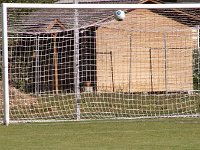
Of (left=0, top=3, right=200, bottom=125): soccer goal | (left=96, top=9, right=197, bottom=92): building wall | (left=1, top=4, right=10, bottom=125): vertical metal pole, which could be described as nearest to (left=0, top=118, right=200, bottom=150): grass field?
(left=1, top=4, right=10, bottom=125): vertical metal pole

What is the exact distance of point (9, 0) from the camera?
34.0 metres

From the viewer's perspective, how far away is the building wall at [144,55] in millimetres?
23344

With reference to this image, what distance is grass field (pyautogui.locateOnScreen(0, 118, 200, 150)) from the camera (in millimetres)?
12766

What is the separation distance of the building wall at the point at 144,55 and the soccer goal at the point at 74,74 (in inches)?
3.4

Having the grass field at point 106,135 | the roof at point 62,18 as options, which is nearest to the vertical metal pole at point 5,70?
the grass field at point 106,135

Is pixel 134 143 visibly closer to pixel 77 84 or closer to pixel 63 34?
pixel 77 84

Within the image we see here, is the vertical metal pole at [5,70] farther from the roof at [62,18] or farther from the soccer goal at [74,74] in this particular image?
the roof at [62,18]

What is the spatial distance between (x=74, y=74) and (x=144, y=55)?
10.4m

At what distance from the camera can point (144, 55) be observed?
28.8 m

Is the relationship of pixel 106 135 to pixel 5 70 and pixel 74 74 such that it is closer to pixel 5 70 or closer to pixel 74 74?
pixel 5 70

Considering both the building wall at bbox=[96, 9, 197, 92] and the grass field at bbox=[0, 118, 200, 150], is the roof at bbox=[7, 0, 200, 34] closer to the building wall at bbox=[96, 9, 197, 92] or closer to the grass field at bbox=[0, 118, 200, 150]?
the building wall at bbox=[96, 9, 197, 92]

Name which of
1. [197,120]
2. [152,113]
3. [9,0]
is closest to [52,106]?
[152,113]

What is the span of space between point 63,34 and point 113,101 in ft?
7.05

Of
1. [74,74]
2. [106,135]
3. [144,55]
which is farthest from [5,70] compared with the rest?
[144,55]
